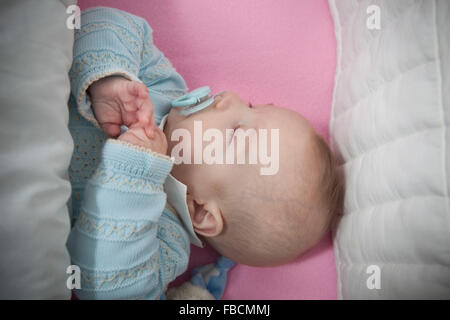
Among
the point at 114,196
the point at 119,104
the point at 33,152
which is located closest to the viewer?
the point at 33,152

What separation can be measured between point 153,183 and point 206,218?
→ 185 millimetres

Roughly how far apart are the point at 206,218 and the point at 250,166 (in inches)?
7.2

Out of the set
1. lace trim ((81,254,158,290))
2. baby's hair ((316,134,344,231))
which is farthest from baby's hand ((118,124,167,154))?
baby's hair ((316,134,344,231))

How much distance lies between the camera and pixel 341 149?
3.29ft

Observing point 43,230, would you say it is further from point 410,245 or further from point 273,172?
point 410,245

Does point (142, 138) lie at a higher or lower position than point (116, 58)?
lower

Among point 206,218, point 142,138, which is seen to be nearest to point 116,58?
point 142,138

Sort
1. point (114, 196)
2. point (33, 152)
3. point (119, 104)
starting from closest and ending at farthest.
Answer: point (33, 152) < point (114, 196) < point (119, 104)

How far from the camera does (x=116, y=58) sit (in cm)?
82

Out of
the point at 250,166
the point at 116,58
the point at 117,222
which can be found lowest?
the point at 117,222

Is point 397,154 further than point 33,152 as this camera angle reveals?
Yes

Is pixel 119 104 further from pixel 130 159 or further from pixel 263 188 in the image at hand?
pixel 263 188

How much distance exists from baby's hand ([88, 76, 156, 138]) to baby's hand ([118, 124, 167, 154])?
1 cm
